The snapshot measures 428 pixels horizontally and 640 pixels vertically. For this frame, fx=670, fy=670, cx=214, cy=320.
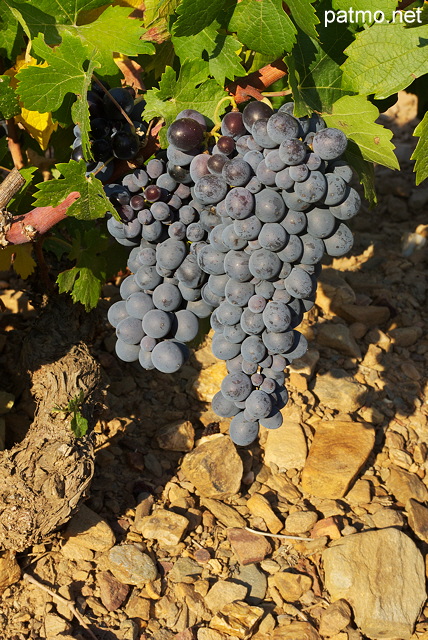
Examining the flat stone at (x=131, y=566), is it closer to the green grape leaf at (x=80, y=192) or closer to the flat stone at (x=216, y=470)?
the flat stone at (x=216, y=470)

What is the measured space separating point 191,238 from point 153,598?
1374mm

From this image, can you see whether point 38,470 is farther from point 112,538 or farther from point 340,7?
point 340,7

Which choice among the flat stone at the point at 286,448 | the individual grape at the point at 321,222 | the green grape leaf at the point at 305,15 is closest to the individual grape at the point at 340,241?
the individual grape at the point at 321,222

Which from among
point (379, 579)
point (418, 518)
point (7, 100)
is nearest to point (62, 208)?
point (7, 100)

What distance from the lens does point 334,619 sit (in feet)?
7.58

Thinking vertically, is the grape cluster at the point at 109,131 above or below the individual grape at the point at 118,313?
above

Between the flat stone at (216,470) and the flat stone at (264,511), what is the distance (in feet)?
0.27

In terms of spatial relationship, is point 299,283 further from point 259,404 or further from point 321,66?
point 321,66

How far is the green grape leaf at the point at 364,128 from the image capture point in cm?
176

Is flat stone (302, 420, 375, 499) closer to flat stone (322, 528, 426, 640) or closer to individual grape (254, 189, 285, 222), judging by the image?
flat stone (322, 528, 426, 640)

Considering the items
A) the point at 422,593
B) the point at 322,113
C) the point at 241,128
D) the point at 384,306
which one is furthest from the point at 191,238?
the point at 384,306

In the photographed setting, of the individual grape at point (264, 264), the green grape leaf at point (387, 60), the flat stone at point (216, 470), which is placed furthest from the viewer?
the flat stone at point (216, 470)

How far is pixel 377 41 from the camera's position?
5.89 feet

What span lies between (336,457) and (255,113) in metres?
1.70
